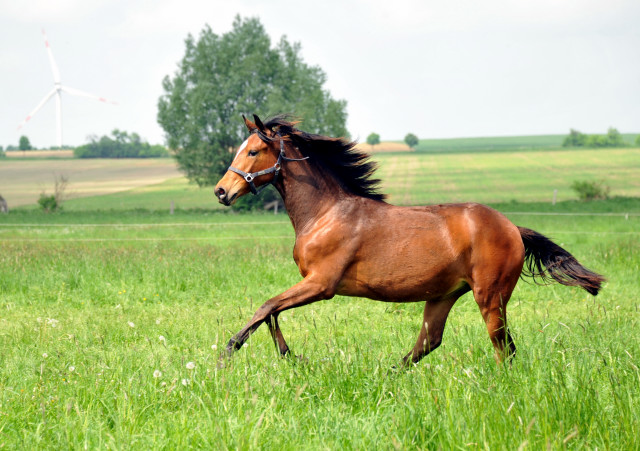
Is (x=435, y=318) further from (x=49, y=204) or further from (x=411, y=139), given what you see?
(x=411, y=139)

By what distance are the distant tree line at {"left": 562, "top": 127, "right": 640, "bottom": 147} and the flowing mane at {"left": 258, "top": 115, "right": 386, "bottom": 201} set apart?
123195 millimetres

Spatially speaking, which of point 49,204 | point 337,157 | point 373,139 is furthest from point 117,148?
point 337,157

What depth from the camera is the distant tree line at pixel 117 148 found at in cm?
10688

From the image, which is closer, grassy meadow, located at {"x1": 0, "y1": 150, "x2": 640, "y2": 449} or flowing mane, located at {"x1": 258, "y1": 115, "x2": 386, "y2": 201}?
grassy meadow, located at {"x1": 0, "y1": 150, "x2": 640, "y2": 449}

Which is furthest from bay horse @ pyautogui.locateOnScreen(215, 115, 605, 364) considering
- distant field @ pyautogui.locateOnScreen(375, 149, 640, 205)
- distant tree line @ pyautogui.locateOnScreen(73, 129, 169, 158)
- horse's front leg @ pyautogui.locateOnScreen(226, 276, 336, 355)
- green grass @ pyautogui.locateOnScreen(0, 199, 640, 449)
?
distant tree line @ pyautogui.locateOnScreen(73, 129, 169, 158)

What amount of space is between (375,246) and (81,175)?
8416 cm

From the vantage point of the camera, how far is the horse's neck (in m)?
5.97

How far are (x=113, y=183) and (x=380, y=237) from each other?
7706 centimetres

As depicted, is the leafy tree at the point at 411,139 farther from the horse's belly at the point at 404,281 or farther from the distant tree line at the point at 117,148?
the horse's belly at the point at 404,281

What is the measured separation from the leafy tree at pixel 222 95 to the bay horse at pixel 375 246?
40.8m

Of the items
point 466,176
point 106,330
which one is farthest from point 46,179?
point 106,330

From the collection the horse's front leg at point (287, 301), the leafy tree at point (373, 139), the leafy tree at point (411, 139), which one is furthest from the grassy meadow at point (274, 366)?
the leafy tree at point (373, 139)

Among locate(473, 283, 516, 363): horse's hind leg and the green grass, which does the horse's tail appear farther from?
locate(473, 283, 516, 363): horse's hind leg

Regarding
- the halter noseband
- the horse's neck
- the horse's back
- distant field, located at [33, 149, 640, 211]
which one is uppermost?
the halter noseband
